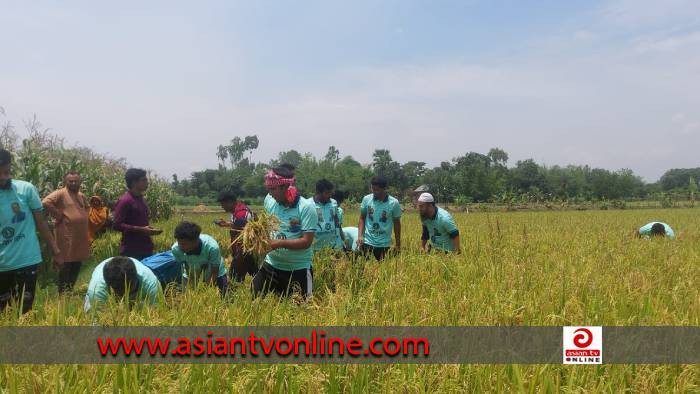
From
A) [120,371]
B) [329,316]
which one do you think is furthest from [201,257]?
[120,371]

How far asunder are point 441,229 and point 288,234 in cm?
255

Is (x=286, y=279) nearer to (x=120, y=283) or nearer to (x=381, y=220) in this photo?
(x=120, y=283)

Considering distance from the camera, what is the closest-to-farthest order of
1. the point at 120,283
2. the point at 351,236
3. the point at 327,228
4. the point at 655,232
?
the point at 120,283, the point at 327,228, the point at 351,236, the point at 655,232

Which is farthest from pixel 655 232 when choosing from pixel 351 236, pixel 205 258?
pixel 205 258

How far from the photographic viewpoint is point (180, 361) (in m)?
2.11

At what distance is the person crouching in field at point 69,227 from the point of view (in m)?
5.05

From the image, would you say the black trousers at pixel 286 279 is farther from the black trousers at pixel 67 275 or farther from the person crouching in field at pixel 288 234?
the black trousers at pixel 67 275

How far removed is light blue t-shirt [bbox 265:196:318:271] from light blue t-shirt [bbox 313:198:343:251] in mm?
1606

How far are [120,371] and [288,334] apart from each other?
0.89 m

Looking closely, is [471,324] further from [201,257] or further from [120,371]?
[201,257]

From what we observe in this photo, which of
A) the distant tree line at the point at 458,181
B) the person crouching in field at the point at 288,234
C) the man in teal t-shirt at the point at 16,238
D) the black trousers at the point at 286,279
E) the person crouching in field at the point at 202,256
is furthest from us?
the distant tree line at the point at 458,181

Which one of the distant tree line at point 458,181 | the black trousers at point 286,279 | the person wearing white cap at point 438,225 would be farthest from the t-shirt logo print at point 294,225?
the distant tree line at point 458,181

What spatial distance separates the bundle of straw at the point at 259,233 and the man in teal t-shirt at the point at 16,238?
5.86 feet

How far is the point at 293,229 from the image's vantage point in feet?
12.5
